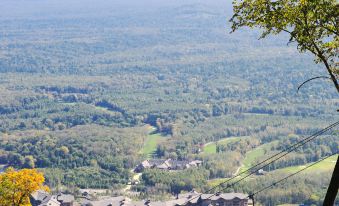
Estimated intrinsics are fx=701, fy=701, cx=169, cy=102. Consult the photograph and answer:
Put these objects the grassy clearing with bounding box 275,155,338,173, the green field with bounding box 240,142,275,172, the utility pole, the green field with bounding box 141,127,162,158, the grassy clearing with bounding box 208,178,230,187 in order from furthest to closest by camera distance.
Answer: the green field with bounding box 141,127,162,158
the green field with bounding box 240,142,275,172
the grassy clearing with bounding box 275,155,338,173
the grassy clearing with bounding box 208,178,230,187
the utility pole

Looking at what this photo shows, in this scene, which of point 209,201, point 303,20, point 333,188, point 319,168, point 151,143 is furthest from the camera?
point 151,143

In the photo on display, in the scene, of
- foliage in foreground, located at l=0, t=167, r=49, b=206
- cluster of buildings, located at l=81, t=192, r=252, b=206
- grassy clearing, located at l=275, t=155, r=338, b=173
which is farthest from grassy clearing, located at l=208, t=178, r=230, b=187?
foliage in foreground, located at l=0, t=167, r=49, b=206

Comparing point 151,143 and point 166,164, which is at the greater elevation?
point 166,164

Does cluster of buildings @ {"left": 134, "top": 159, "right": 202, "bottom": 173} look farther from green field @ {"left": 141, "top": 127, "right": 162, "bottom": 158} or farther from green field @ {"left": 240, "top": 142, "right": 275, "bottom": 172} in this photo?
green field @ {"left": 141, "top": 127, "right": 162, "bottom": 158}

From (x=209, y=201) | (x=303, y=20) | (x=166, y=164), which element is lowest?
(x=166, y=164)

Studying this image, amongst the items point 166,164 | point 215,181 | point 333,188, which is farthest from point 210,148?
point 333,188

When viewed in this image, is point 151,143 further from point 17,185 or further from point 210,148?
point 17,185
